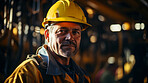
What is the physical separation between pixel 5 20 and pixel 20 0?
347 mm

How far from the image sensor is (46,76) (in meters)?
1.15

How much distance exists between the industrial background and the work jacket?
21 centimetres

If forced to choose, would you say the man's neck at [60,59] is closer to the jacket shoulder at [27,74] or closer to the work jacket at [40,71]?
the work jacket at [40,71]

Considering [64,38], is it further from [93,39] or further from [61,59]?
[93,39]

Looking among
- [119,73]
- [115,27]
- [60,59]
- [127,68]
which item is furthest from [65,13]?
[127,68]

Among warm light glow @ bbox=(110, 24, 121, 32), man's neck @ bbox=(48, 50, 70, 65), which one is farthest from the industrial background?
man's neck @ bbox=(48, 50, 70, 65)

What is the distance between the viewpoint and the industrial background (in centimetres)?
140

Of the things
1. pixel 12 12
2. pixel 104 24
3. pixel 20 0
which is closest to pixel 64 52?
pixel 12 12

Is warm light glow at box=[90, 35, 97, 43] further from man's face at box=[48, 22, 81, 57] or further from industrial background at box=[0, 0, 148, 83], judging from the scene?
man's face at box=[48, 22, 81, 57]

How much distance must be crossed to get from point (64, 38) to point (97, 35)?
6.91 ft

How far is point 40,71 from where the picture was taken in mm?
1150

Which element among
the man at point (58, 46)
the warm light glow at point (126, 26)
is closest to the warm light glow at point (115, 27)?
the warm light glow at point (126, 26)

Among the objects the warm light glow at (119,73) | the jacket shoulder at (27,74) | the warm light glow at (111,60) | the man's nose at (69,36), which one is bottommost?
the warm light glow at (119,73)

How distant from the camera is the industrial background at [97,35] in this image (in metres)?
1.40
